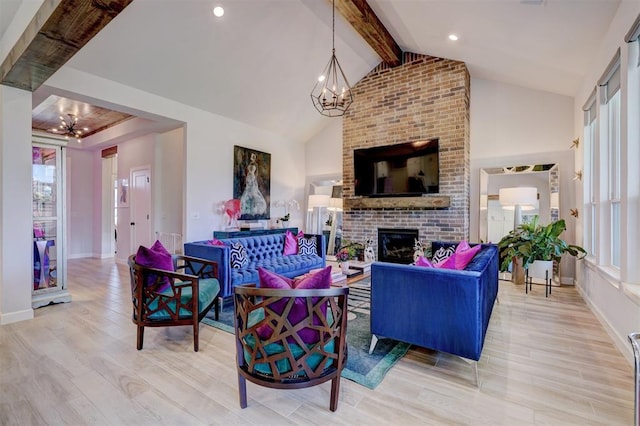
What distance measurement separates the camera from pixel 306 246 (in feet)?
16.8

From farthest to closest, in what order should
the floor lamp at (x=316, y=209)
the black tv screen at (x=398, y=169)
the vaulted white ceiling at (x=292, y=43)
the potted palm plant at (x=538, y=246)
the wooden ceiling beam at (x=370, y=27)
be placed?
the floor lamp at (x=316, y=209) < the black tv screen at (x=398, y=169) < the potted palm plant at (x=538, y=246) < the wooden ceiling beam at (x=370, y=27) < the vaulted white ceiling at (x=292, y=43)

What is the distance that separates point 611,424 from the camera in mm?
1758

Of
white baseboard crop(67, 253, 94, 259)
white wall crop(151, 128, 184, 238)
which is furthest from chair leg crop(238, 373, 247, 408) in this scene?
white baseboard crop(67, 253, 94, 259)

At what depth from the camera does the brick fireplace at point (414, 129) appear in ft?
18.1

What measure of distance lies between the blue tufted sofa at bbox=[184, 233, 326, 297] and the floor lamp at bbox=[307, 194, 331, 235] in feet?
6.61

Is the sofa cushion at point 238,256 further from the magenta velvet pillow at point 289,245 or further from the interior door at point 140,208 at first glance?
the interior door at point 140,208

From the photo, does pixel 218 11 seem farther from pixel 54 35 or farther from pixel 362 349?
pixel 362 349

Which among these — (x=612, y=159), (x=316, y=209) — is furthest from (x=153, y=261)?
(x=316, y=209)

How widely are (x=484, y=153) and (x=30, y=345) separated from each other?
22.1 ft

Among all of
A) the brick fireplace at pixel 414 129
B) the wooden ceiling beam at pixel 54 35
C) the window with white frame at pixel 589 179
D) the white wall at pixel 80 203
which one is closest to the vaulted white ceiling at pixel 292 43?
the brick fireplace at pixel 414 129

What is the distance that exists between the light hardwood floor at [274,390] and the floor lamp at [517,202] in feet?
6.14

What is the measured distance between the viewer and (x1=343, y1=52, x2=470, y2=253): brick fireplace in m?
5.52

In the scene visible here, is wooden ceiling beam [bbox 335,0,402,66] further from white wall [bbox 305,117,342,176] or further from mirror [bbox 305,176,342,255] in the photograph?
mirror [bbox 305,176,342,255]

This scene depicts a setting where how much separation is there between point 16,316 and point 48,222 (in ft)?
4.25
